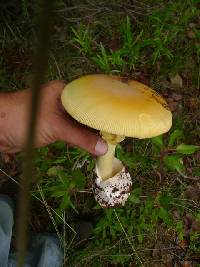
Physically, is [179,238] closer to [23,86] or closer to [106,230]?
[106,230]

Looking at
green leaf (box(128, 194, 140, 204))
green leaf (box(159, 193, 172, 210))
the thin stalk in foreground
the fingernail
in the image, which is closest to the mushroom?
the fingernail

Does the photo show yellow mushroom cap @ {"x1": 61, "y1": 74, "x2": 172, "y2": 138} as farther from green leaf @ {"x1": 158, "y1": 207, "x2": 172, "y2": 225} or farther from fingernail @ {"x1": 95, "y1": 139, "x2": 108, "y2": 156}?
green leaf @ {"x1": 158, "y1": 207, "x2": 172, "y2": 225}

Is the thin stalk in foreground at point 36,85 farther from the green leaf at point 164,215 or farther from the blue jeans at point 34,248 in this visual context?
the blue jeans at point 34,248

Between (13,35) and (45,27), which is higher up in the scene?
(45,27)

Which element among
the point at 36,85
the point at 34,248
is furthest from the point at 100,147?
the point at 36,85

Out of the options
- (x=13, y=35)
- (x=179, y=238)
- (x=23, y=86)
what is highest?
(x=13, y=35)

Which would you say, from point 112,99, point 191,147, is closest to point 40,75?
point 112,99
